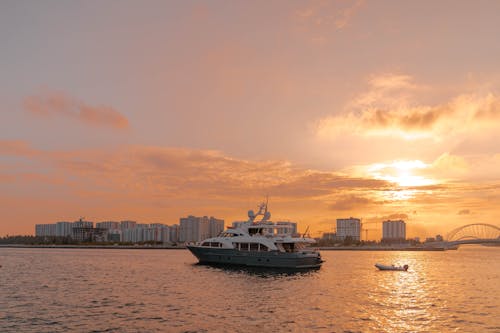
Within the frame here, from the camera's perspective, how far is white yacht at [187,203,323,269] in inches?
2825

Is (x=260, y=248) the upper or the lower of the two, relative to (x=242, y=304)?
upper

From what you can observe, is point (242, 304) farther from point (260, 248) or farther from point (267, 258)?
point (260, 248)

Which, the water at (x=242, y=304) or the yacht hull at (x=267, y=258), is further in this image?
the yacht hull at (x=267, y=258)

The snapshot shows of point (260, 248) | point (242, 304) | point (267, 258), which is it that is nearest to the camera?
point (242, 304)

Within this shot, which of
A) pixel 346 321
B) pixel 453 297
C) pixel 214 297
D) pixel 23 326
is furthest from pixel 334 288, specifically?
pixel 23 326

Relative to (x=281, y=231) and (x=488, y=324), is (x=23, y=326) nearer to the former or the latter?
(x=488, y=324)

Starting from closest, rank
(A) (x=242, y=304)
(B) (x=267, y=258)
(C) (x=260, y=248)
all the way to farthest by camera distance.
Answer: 1. (A) (x=242, y=304)
2. (B) (x=267, y=258)
3. (C) (x=260, y=248)

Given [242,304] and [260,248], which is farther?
[260,248]

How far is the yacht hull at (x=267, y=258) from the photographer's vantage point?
71375 mm

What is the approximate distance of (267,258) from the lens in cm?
7188

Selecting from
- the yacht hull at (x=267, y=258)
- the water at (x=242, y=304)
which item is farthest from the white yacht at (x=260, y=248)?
the water at (x=242, y=304)

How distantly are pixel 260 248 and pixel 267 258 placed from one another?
102 inches

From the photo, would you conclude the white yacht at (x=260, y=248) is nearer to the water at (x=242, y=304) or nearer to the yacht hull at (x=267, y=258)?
the yacht hull at (x=267, y=258)

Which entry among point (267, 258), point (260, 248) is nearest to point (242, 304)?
point (267, 258)
